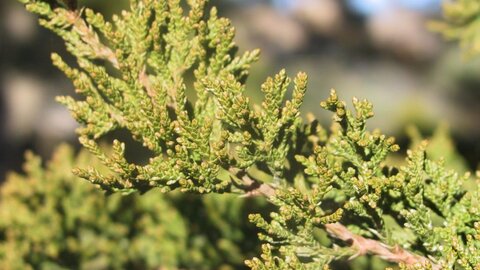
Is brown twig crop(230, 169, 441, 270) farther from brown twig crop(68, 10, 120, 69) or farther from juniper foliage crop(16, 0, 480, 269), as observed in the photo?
brown twig crop(68, 10, 120, 69)

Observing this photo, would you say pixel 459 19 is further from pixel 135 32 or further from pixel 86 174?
pixel 86 174

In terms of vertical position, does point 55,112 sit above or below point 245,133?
above

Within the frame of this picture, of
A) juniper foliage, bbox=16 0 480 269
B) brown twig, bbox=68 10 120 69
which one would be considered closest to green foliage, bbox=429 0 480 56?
juniper foliage, bbox=16 0 480 269

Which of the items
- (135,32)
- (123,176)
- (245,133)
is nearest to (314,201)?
(245,133)

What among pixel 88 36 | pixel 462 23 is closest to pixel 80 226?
pixel 88 36

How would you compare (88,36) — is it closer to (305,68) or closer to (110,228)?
(110,228)

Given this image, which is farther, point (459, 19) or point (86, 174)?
point (459, 19)

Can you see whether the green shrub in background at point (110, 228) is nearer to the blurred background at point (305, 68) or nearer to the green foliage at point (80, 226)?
the green foliage at point (80, 226)
